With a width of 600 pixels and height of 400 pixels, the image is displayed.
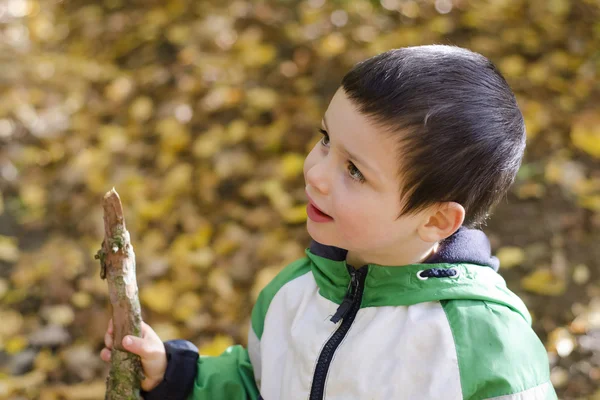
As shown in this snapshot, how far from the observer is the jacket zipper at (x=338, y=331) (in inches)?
49.6

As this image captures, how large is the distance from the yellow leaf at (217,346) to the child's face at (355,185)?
4.03 feet

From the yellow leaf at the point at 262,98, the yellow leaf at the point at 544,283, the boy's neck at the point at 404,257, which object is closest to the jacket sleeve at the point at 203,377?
the boy's neck at the point at 404,257

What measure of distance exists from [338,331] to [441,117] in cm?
46

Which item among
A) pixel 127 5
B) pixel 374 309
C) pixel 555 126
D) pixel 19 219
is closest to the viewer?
pixel 374 309

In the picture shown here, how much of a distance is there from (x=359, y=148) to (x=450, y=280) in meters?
0.30

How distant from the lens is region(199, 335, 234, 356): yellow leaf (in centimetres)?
232

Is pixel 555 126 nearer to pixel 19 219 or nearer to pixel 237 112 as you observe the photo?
pixel 237 112

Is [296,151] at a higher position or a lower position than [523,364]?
lower

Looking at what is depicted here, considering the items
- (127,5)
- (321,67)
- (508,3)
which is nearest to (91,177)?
(321,67)

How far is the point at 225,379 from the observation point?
1.49 meters

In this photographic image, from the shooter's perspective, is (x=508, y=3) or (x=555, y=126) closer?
(x=555, y=126)

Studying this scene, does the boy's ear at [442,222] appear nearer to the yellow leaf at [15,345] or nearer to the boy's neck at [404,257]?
the boy's neck at [404,257]

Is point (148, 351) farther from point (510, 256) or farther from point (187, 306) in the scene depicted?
point (510, 256)

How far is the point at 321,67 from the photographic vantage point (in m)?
3.56
